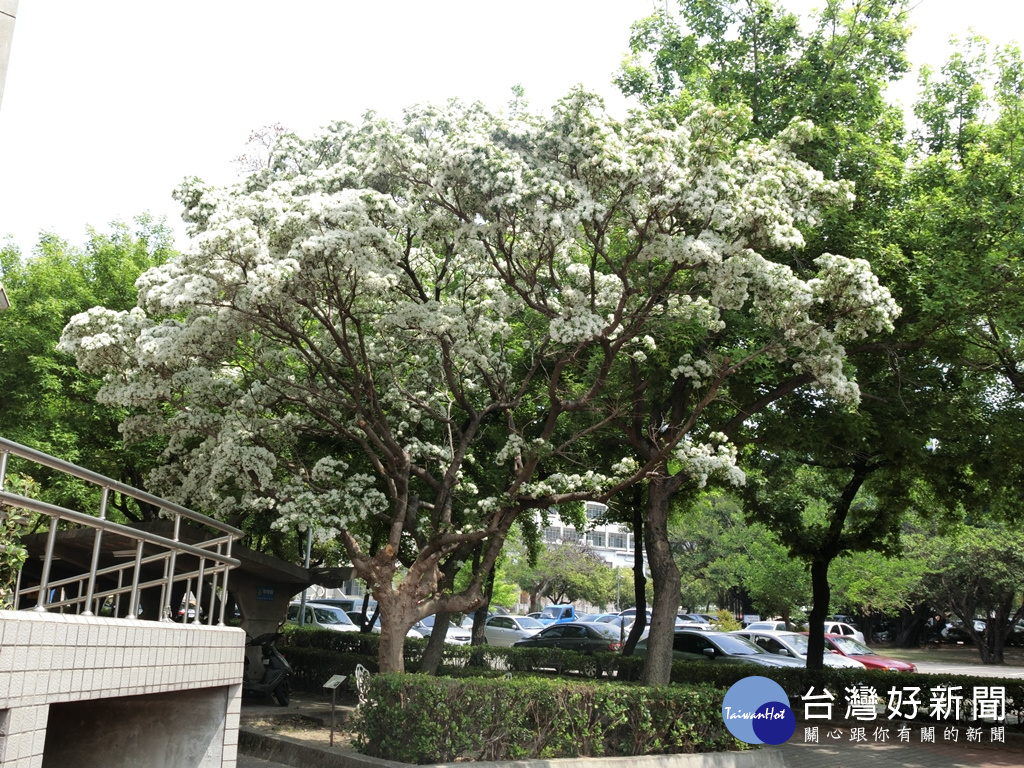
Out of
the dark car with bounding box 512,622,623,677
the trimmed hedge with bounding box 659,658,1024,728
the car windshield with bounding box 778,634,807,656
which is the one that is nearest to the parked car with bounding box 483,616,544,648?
the dark car with bounding box 512,622,623,677

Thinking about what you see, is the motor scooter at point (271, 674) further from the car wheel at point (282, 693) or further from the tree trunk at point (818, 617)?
the tree trunk at point (818, 617)

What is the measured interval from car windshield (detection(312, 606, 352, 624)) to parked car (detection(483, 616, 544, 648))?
223 inches

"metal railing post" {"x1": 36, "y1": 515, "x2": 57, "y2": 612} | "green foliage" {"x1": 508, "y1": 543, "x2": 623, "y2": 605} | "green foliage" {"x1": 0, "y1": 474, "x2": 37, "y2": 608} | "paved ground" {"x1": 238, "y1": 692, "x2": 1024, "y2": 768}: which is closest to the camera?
"metal railing post" {"x1": 36, "y1": 515, "x2": 57, "y2": 612}

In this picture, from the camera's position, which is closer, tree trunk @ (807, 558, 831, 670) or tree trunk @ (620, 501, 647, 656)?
tree trunk @ (807, 558, 831, 670)

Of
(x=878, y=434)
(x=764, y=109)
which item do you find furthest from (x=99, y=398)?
(x=878, y=434)

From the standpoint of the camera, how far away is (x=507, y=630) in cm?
3400

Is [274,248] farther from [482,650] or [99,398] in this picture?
[482,650]

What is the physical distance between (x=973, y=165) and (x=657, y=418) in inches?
251

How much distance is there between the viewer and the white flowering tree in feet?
34.1

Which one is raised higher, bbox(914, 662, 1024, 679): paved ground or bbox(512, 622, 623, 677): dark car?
bbox(512, 622, 623, 677): dark car

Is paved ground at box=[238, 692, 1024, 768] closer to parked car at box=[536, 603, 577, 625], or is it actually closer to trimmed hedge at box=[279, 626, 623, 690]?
trimmed hedge at box=[279, 626, 623, 690]

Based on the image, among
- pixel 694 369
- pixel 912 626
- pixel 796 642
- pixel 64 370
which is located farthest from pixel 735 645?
pixel 912 626

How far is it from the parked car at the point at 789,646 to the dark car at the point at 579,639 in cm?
394

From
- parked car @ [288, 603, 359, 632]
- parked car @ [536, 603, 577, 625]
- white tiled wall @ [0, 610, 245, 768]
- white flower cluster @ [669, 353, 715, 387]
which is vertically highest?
white flower cluster @ [669, 353, 715, 387]
